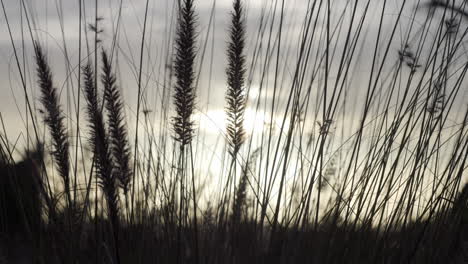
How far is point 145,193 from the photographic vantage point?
179 cm

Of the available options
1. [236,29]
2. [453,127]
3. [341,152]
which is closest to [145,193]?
[236,29]

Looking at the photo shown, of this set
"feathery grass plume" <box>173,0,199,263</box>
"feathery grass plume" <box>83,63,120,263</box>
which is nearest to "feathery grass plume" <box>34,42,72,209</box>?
"feathery grass plume" <box>83,63,120,263</box>

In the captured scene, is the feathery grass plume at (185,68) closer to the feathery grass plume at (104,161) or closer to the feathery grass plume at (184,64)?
the feathery grass plume at (184,64)

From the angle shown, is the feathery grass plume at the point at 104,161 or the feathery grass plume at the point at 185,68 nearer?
the feathery grass plume at the point at 104,161

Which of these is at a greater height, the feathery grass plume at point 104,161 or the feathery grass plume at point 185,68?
the feathery grass plume at point 185,68

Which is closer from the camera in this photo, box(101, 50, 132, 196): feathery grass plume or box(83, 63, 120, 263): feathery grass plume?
box(83, 63, 120, 263): feathery grass plume

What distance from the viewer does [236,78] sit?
1.48m

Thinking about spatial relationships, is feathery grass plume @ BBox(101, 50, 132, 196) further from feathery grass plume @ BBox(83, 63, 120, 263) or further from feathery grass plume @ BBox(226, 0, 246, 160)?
feathery grass plume @ BBox(226, 0, 246, 160)

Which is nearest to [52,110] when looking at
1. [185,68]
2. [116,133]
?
[116,133]

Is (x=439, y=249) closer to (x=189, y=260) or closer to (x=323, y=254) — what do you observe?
(x=323, y=254)

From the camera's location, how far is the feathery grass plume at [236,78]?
1444mm

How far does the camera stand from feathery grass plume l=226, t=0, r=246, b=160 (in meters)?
1.44

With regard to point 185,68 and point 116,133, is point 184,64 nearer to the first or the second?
point 185,68

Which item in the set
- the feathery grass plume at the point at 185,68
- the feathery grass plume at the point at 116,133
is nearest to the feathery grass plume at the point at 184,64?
the feathery grass plume at the point at 185,68
